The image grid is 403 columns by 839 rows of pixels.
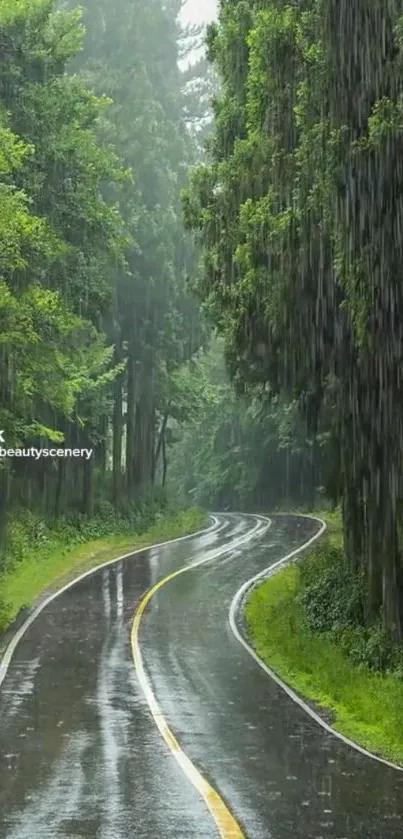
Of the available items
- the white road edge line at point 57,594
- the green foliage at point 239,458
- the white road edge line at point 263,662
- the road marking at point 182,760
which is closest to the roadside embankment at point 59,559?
the white road edge line at point 57,594

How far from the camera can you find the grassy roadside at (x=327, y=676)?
13.8 meters

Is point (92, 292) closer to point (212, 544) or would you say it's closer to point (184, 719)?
point (212, 544)

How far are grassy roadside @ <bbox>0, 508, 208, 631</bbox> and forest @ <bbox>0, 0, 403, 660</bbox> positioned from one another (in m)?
1.54

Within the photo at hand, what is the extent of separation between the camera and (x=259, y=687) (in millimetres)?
16766

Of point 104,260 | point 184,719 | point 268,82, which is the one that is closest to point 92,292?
point 104,260

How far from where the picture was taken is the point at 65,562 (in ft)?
111

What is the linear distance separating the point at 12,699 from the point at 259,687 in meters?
3.92

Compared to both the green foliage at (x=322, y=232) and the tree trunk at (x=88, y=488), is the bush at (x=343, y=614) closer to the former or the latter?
the green foliage at (x=322, y=232)

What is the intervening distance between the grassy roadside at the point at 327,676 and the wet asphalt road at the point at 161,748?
1.76ft

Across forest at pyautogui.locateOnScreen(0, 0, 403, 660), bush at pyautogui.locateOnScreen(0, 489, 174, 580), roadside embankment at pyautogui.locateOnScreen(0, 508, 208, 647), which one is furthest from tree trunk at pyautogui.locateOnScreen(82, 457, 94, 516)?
roadside embankment at pyautogui.locateOnScreen(0, 508, 208, 647)

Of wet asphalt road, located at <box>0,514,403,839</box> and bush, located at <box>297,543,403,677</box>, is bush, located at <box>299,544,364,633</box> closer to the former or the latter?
bush, located at <box>297,543,403,677</box>

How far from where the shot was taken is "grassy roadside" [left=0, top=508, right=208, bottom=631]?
87.3ft

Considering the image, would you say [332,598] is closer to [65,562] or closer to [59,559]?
[65,562]

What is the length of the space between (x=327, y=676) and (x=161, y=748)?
21.4 ft
